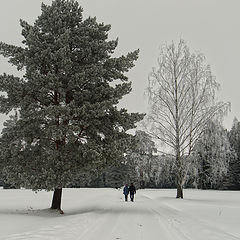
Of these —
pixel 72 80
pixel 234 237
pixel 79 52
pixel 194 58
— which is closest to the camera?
pixel 234 237

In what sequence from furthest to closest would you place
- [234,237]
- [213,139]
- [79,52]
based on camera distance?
[213,139] → [79,52] → [234,237]

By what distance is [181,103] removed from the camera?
28.0 metres

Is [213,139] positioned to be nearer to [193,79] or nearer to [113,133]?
[193,79]

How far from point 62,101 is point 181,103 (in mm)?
13443

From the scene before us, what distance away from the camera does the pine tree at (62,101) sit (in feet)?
48.2

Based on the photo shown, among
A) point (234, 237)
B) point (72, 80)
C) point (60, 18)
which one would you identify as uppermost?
point (60, 18)

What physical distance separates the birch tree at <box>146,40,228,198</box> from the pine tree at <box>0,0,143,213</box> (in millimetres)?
10739

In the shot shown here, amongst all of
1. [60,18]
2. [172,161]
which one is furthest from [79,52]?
[172,161]

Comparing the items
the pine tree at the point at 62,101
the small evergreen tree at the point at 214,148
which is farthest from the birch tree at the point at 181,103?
the pine tree at the point at 62,101

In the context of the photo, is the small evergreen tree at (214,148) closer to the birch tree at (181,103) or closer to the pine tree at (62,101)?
the birch tree at (181,103)

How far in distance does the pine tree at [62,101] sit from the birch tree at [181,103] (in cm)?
1074

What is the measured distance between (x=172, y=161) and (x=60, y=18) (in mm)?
17752

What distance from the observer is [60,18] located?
55.3 ft

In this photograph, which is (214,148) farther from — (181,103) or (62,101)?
(62,101)
